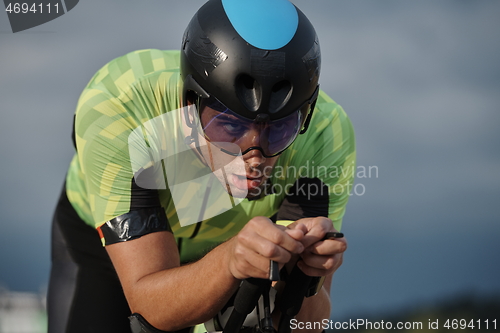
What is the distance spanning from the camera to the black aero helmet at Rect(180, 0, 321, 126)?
189cm

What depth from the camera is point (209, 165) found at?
87.6 inches

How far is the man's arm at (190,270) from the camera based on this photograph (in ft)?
4.76

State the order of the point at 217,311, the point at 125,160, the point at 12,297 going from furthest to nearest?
the point at 12,297, the point at 125,160, the point at 217,311

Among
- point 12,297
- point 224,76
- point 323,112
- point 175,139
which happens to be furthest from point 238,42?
point 12,297

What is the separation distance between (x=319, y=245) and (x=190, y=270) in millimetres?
444

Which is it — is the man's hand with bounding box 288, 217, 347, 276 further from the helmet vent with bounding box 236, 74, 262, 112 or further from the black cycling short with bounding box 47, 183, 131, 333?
the black cycling short with bounding box 47, 183, 131, 333

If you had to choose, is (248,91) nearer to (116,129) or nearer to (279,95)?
(279,95)

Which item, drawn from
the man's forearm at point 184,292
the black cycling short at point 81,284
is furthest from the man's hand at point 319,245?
the black cycling short at point 81,284

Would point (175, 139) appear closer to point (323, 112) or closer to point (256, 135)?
point (256, 135)

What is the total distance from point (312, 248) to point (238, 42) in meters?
0.77

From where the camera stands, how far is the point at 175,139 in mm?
2186

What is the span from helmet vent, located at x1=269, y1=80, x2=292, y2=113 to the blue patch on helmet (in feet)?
0.43

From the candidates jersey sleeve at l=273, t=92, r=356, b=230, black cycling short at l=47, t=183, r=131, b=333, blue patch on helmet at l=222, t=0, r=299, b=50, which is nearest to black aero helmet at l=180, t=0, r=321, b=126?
blue patch on helmet at l=222, t=0, r=299, b=50

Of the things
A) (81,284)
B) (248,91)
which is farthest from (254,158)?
(81,284)
